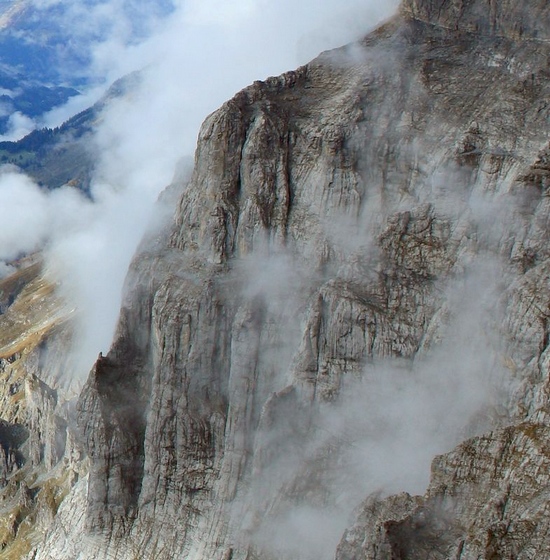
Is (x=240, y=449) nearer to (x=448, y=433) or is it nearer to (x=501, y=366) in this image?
(x=448, y=433)

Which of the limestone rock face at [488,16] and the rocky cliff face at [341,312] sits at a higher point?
the limestone rock face at [488,16]

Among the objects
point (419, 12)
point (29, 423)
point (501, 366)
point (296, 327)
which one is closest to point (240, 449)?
point (296, 327)

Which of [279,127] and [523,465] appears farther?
[279,127]

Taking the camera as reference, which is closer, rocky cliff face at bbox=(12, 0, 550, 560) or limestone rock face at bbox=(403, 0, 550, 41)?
rocky cliff face at bbox=(12, 0, 550, 560)

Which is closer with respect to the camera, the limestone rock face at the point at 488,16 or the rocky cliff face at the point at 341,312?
the rocky cliff face at the point at 341,312

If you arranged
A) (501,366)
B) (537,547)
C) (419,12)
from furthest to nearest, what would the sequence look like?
(419,12) → (501,366) → (537,547)

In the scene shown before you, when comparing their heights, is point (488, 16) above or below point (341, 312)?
above

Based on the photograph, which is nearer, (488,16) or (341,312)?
(341,312)

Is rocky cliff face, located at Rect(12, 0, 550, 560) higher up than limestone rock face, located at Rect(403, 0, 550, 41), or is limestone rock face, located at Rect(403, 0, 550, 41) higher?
limestone rock face, located at Rect(403, 0, 550, 41)
